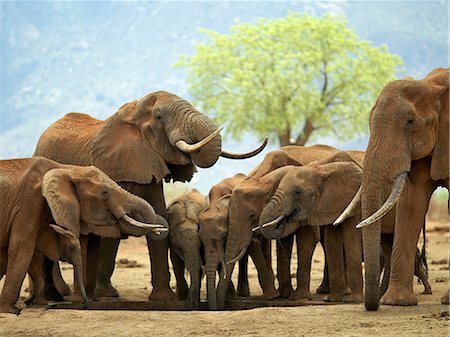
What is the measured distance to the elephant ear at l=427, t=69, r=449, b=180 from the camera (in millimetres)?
9945

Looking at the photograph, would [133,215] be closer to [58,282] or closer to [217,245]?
[217,245]

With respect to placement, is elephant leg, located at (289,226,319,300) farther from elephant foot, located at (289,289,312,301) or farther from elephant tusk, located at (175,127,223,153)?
elephant tusk, located at (175,127,223,153)

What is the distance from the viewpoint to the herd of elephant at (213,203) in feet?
32.2

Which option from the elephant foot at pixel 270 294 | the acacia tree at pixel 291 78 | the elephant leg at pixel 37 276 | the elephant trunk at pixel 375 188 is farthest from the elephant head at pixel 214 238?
the acacia tree at pixel 291 78

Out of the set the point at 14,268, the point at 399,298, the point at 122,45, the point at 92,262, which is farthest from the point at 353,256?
the point at 122,45

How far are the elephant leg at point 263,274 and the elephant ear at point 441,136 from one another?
323 cm

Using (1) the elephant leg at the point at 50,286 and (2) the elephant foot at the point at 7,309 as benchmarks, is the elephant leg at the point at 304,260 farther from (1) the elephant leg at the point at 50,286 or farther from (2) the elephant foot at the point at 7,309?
(2) the elephant foot at the point at 7,309

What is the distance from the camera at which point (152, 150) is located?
12.5 meters

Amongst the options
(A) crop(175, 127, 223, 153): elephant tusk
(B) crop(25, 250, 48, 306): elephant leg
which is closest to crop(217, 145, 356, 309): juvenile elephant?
(A) crop(175, 127, 223, 153): elephant tusk

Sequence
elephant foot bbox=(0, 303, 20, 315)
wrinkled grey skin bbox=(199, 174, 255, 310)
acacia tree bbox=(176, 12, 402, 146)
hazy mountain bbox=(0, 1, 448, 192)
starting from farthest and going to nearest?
1. hazy mountain bbox=(0, 1, 448, 192)
2. acacia tree bbox=(176, 12, 402, 146)
3. wrinkled grey skin bbox=(199, 174, 255, 310)
4. elephant foot bbox=(0, 303, 20, 315)

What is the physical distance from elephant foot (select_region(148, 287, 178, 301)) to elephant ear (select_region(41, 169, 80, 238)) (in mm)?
1871

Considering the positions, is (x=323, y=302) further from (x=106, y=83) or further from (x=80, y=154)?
(x=106, y=83)

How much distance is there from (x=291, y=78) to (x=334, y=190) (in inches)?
1047

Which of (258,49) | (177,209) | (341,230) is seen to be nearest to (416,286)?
(341,230)
